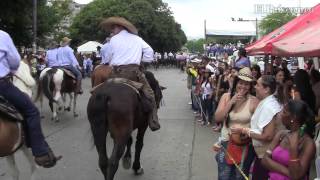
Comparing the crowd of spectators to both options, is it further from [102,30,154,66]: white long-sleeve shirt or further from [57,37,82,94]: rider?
[57,37,82,94]: rider

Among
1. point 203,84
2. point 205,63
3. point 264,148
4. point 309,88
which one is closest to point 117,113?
point 264,148

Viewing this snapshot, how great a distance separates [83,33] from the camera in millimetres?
67312

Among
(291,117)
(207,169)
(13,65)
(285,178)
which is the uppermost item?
(13,65)

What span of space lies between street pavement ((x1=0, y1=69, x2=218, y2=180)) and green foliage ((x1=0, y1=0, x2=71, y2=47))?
36.8 ft

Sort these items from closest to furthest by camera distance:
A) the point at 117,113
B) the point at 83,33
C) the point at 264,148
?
the point at 264,148 < the point at 117,113 < the point at 83,33

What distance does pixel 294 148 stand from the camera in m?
4.59

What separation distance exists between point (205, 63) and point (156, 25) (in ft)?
183

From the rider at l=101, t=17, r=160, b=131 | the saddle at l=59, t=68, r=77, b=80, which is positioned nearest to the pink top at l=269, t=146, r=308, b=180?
the rider at l=101, t=17, r=160, b=131

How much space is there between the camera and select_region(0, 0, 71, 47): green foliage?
25891 millimetres

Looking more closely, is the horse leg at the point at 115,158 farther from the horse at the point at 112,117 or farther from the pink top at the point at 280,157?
the pink top at the point at 280,157

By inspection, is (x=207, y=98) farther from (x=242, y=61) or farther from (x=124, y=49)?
(x=124, y=49)

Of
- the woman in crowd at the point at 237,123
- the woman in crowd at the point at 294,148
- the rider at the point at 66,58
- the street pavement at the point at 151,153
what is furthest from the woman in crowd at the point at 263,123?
the rider at the point at 66,58

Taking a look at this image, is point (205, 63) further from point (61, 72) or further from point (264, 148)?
point (264, 148)

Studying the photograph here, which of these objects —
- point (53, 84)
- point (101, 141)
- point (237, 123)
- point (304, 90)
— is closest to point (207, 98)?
point (53, 84)
